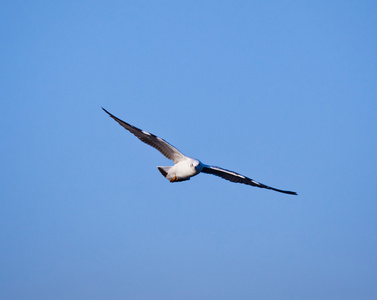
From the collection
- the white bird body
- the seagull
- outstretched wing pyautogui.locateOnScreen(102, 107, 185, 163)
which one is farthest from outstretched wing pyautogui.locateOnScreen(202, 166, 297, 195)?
outstretched wing pyautogui.locateOnScreen(102, 107, 185, 163)

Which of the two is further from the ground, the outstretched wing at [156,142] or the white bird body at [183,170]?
the outstretched wing at [156,142]

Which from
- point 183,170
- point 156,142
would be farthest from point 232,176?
point 156,142

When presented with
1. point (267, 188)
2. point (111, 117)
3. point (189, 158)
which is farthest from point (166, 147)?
point (267, 188)

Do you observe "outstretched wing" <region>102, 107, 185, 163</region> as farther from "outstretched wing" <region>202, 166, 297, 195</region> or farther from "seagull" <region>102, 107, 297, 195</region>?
"outstretched wing" <region>202, 166, 297, 195</region>

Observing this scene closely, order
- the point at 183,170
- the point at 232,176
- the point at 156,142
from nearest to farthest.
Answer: the point at 183,170, the point at 156,142, the point at 232,176

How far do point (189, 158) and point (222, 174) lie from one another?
83.2 inches

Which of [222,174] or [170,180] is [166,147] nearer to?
[170,180]

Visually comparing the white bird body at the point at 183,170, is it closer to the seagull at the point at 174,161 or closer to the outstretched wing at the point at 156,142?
the seagull at the point at 174,161

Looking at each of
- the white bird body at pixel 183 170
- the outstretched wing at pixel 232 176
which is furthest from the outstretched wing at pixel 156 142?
the outstretched wing at pixel 232 176

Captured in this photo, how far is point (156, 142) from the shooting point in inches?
800

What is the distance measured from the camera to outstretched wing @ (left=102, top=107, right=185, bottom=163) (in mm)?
20000

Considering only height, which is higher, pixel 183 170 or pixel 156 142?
pixel 156 142

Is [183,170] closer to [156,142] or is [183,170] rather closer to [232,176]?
[156,142]

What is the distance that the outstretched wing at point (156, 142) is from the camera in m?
20.0
